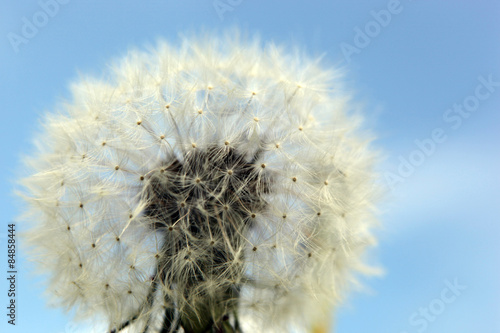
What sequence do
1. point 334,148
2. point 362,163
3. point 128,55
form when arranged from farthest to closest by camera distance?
point 128,55
point 362,163
point 334,148

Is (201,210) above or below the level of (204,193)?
below

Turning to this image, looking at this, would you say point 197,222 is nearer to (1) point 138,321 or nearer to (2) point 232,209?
(2) point 232,209

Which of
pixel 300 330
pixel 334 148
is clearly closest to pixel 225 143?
pixel 334 148

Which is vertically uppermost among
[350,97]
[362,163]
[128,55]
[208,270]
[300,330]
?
[128,55]

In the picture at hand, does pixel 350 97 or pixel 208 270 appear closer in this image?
pixel 208 270

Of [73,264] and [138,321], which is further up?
[73,264]

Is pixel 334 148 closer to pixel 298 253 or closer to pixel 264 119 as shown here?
pixel 264 119

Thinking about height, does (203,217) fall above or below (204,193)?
below

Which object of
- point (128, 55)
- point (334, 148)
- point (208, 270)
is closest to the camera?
point (208, 270)
